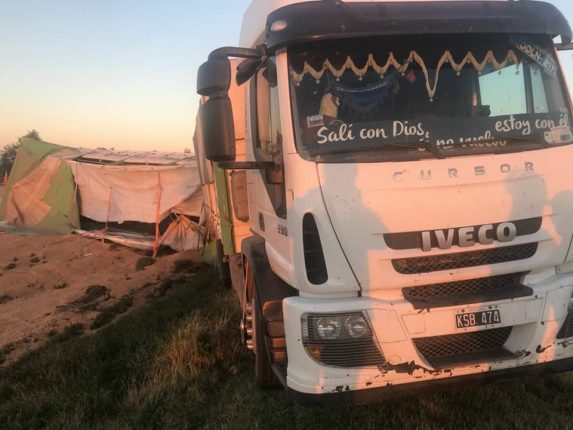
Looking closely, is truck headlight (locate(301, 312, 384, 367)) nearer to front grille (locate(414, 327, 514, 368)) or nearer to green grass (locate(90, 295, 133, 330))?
front grille (locate(414, 327, 514, 368))

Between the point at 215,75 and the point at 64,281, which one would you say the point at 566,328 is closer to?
the point at 215,75

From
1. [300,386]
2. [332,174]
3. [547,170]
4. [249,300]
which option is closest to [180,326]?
[249,300]

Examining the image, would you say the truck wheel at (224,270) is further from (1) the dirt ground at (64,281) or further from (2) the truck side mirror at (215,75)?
(2) the truck side mirror at (215,75)

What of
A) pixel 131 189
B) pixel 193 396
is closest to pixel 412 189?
pixel 193 396

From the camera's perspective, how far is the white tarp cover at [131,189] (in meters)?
12.2

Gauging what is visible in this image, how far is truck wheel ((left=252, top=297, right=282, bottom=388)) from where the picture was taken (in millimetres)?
3934

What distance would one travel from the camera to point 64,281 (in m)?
9.58

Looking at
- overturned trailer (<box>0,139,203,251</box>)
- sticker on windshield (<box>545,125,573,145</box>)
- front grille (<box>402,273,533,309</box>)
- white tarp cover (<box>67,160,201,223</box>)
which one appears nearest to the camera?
front grille (<box>402,273,533,309</box>)

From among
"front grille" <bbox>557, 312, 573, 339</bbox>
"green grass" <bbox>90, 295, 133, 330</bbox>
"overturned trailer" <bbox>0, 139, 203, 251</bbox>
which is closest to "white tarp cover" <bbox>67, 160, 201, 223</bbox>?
"overturned trailer" <bbox>0, 139, 203, 251</bbox>

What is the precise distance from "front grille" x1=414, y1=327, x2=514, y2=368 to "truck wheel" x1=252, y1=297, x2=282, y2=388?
132cm

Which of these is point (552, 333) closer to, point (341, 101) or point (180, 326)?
point (341, 101)

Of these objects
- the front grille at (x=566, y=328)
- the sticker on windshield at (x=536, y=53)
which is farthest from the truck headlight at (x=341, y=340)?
the sticker on windshield at (x=536, y=53)

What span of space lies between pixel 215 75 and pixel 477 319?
218 cm

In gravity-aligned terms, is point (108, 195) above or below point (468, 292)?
below
